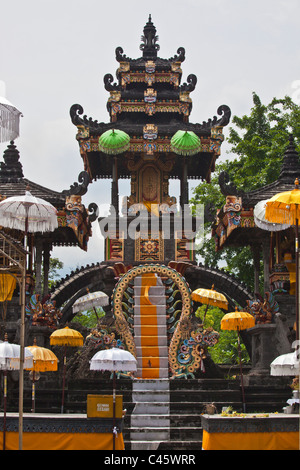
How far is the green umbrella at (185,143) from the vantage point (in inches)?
1024

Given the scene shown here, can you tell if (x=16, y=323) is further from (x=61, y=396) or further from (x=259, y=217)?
(x=259, y=217)

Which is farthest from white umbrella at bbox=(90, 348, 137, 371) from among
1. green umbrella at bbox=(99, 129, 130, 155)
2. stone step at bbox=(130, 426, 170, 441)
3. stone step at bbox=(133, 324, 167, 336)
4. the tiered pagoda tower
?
green umbrella at bbox=(99, 129, 130, 155)

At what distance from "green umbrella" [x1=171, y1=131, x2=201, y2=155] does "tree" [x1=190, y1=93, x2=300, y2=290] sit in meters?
3.77

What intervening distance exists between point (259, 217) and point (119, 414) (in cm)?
589

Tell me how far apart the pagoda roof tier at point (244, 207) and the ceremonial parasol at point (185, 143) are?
3274 mm

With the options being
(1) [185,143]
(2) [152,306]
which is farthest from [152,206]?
(2) [152,306]

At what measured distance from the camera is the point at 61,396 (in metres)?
17.3

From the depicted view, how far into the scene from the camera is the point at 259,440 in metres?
12.6

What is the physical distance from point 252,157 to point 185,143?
5187 mm

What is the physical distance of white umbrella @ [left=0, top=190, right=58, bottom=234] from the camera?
14086mm

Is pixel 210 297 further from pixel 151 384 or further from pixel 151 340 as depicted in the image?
pixel 151 384

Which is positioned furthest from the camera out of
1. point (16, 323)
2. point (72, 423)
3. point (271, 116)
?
point (271, 116)

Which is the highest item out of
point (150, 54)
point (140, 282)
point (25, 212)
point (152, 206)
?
point (150, 54)
